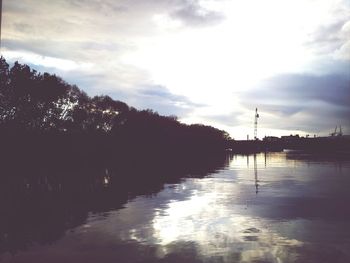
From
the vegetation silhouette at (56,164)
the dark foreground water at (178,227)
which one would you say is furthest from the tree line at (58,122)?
the dark foreground water at (178,227)

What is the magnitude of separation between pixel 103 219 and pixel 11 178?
2205cm

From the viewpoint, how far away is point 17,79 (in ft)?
199

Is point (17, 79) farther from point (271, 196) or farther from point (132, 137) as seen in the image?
point (132, 137)

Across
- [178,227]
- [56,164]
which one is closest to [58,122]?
[56,164]

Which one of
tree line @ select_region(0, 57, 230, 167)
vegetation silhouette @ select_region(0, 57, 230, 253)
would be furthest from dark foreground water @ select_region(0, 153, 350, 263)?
tree line @ select_region(0, 57, 230, 167)

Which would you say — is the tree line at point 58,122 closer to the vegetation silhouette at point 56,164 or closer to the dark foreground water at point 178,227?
the vegetation silhouette at point 56,164

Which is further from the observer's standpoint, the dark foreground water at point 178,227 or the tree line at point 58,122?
the tree line at point 58,122

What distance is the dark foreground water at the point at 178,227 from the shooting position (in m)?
16.9

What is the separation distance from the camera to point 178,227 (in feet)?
72.2

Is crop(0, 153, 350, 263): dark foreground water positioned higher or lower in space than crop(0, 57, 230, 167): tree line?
lower

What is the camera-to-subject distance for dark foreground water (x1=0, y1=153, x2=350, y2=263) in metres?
16.9

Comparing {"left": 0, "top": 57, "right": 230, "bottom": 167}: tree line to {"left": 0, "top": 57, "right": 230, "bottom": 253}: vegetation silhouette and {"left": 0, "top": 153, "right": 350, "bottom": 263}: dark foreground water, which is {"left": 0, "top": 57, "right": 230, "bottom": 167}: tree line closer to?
{"left": 0, "top": 57, "right": 230, "bottom": 253}: vegetation silhouette

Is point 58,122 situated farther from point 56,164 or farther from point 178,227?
point 178,227

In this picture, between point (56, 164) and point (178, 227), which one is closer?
point (178, 227)
